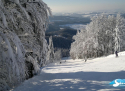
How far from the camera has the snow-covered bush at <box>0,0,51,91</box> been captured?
141 inches

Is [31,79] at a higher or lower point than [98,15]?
lower

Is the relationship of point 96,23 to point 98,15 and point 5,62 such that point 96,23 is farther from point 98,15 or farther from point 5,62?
point 5,62

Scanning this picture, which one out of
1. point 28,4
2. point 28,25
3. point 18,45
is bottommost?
point 18,45

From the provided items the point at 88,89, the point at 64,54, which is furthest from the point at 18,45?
the point at 64,54

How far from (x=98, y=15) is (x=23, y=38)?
2316cm

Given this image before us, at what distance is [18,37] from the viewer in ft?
14.2

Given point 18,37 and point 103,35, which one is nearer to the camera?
point 18,37

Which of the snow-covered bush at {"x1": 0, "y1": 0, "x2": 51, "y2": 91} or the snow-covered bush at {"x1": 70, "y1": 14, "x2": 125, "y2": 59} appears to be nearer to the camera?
the snow-covered bush at {"x1": 0, "y1": 0, "x2": 51, "y2": 91}

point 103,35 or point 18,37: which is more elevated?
point 18,37

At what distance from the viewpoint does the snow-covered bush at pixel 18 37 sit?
358cm

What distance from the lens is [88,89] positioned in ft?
16.6

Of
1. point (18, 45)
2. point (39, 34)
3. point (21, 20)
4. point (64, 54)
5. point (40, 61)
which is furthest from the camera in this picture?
point (64, 54)

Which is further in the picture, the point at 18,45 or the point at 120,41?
the point at 120,41

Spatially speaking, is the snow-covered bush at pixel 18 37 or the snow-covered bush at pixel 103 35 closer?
the snow-covered bush at pixel 18 37
